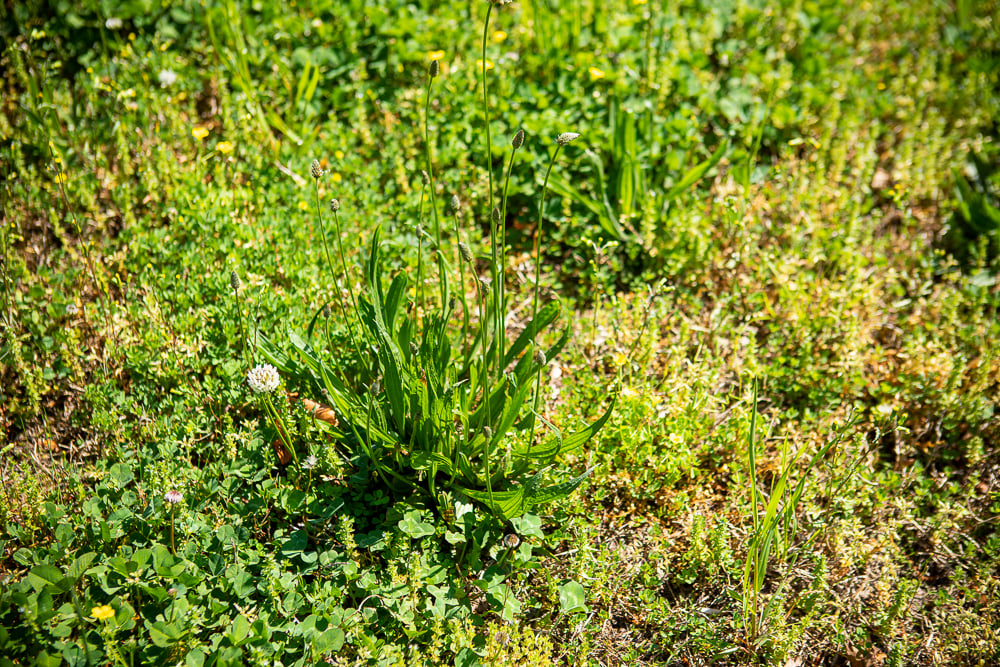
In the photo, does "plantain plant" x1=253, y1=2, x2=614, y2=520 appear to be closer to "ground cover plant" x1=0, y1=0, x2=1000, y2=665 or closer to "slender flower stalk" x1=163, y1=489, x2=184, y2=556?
"ground cover plant" x1=0, y1=0, x2=1000, y2=665

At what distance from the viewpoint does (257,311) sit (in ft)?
8.15

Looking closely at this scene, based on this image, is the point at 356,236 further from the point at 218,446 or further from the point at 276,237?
the point at 218,446

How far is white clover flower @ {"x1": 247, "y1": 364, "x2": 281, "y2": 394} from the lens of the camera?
2.20 meters

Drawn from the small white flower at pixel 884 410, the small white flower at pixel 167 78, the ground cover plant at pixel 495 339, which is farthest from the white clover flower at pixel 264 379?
the small white flower at pixel 884 410

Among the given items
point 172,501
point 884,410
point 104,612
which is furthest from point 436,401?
point 884,410

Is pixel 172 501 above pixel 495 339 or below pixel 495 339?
below

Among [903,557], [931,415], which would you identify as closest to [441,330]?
[903,557]

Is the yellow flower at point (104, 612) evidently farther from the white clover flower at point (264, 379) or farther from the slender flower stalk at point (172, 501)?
the white clover flower at point (264, 379)

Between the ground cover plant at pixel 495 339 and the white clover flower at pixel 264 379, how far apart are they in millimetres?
14

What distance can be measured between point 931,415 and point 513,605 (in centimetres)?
187

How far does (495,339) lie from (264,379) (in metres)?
0.76

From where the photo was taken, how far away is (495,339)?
7.20 ft

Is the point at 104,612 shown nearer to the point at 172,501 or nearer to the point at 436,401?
the point at 172,501

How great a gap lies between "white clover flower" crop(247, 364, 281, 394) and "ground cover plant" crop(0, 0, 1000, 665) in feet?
0.05
